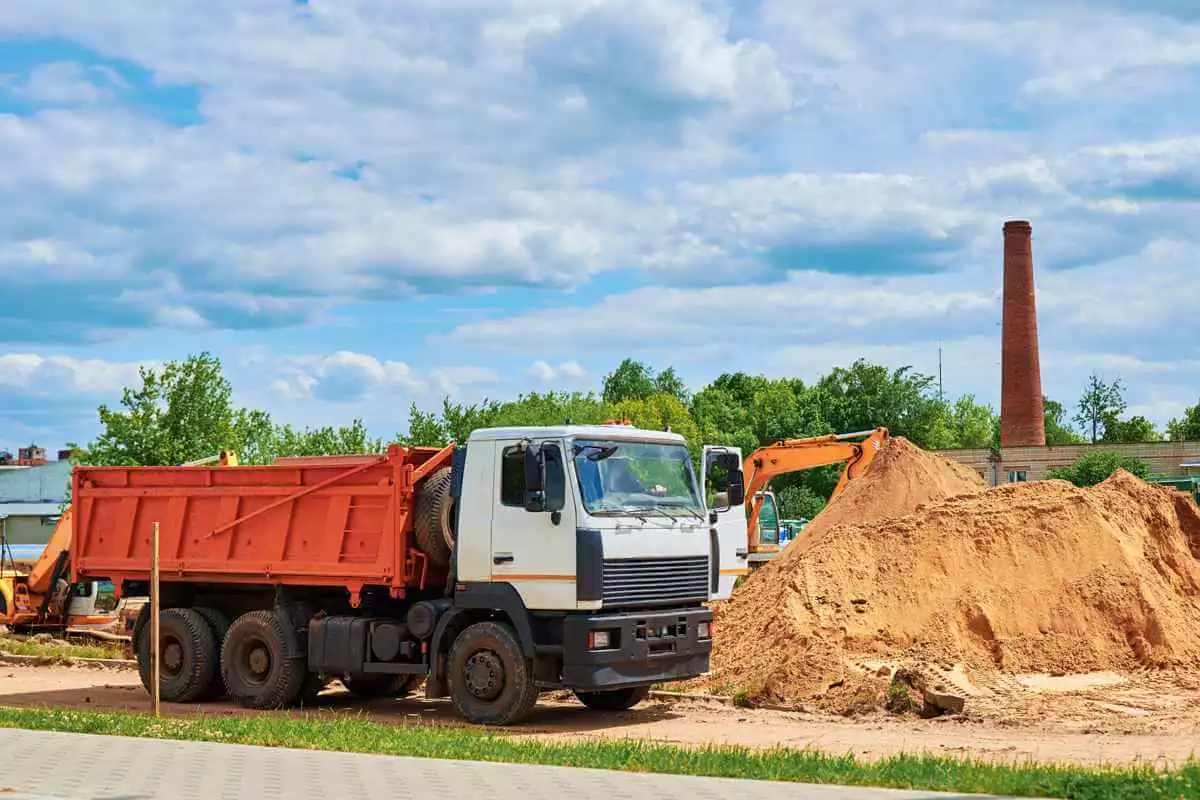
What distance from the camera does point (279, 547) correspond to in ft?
56.9

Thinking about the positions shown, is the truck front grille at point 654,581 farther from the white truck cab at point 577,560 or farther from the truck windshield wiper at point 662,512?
the truck windshield wiper at point 662,512

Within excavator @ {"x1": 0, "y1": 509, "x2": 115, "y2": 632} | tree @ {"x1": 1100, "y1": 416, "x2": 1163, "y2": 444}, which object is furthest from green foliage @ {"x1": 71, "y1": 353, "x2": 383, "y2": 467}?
tree @ {"x1": 1100, "y1": 416, "x2": 1163, "y2": 444}

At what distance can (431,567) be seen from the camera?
1631 centimetres

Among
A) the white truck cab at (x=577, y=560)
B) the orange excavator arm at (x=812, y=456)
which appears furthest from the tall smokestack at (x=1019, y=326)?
the white truck cab at (x=577, y=560)

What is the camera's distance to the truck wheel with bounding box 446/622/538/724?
15.2 m

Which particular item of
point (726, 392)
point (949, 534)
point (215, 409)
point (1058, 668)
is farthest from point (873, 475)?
point (726, 392)

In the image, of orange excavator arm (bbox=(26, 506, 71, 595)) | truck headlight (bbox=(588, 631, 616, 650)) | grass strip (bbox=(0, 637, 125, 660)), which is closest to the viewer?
A: truck headlight (bbox=(588, 631, 616, 650))

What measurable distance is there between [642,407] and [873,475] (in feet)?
236

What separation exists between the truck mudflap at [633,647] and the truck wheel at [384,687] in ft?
14.2

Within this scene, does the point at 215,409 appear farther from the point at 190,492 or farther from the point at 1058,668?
the point at 1058,668

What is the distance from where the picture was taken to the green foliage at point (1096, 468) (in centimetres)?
6172

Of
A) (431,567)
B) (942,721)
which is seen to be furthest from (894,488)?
(431,567)

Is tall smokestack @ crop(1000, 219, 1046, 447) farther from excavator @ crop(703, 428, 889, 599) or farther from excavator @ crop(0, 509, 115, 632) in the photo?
excavator @ crop(0, 509, 115, 632)

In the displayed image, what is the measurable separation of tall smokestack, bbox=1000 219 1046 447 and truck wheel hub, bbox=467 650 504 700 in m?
54.0
